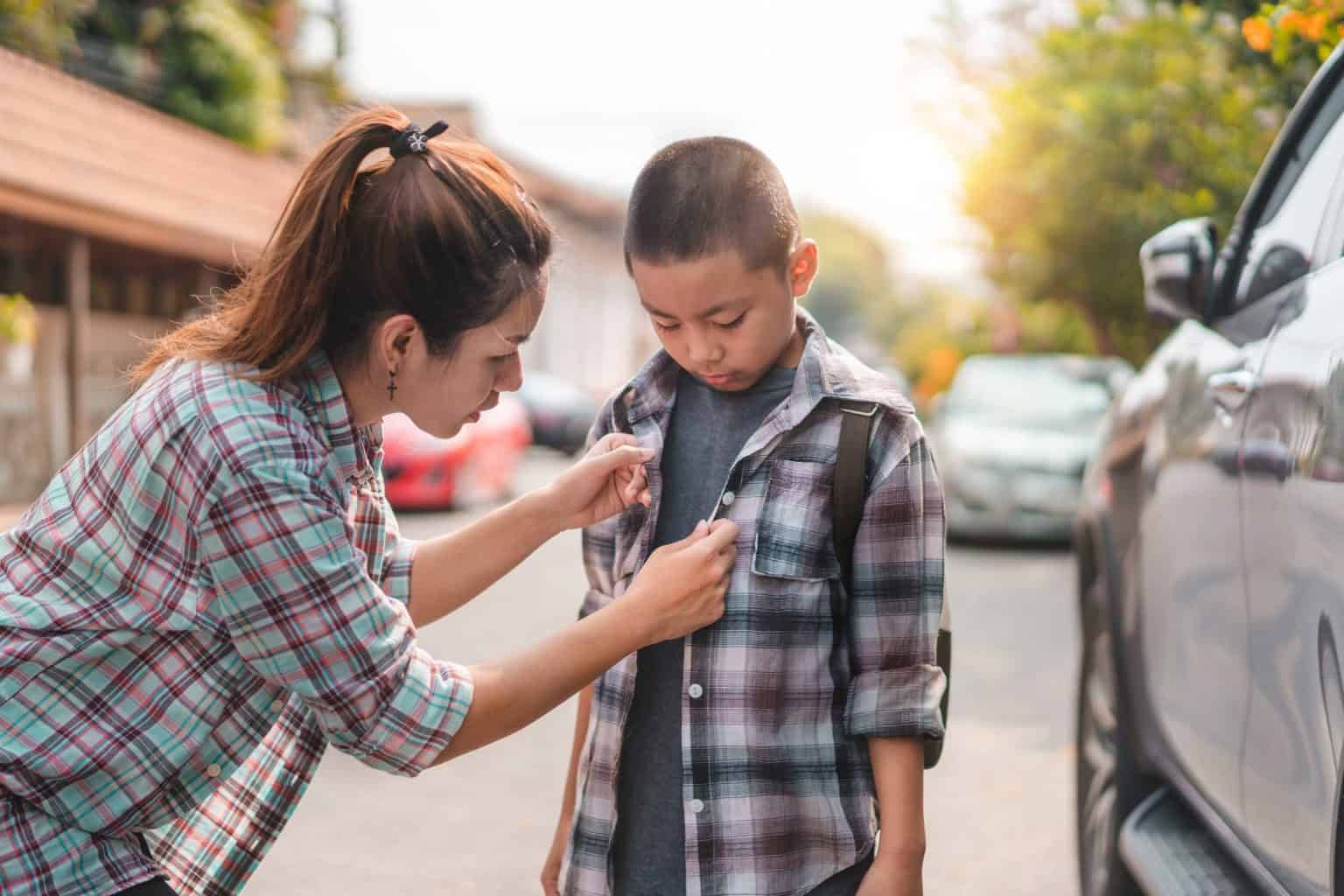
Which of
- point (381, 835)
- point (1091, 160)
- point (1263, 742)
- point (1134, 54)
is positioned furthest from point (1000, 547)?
point (1263, 742)

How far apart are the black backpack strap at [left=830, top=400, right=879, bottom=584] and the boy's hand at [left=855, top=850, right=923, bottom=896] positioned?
42cm

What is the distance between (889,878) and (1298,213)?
63.3 inches

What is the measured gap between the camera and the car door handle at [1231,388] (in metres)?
2.44

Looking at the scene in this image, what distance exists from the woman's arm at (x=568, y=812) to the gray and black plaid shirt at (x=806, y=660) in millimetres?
160

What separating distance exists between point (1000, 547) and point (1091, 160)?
14.0 feet

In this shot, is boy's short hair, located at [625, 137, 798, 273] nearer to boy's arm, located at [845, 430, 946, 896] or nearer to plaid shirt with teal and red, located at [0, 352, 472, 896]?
boy's arm, located at [845, 430, 946, 896]

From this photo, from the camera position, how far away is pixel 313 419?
6.63 feet

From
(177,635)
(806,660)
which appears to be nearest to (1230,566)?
(806,660)

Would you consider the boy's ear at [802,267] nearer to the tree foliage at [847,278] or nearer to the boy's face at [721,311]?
the boy's face at [721,311]

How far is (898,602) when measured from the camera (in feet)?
6.64

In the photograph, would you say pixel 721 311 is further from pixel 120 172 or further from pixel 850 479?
pixel 120 172

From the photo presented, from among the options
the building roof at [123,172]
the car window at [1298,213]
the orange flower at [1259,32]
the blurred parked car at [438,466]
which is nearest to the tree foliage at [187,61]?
the building roof at [123,172]

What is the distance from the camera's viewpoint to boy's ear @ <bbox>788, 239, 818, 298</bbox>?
2.15m

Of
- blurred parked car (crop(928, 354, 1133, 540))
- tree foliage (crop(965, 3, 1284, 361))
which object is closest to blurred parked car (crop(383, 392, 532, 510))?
blurred parked car (crop(928, 354, 1133, 540))
